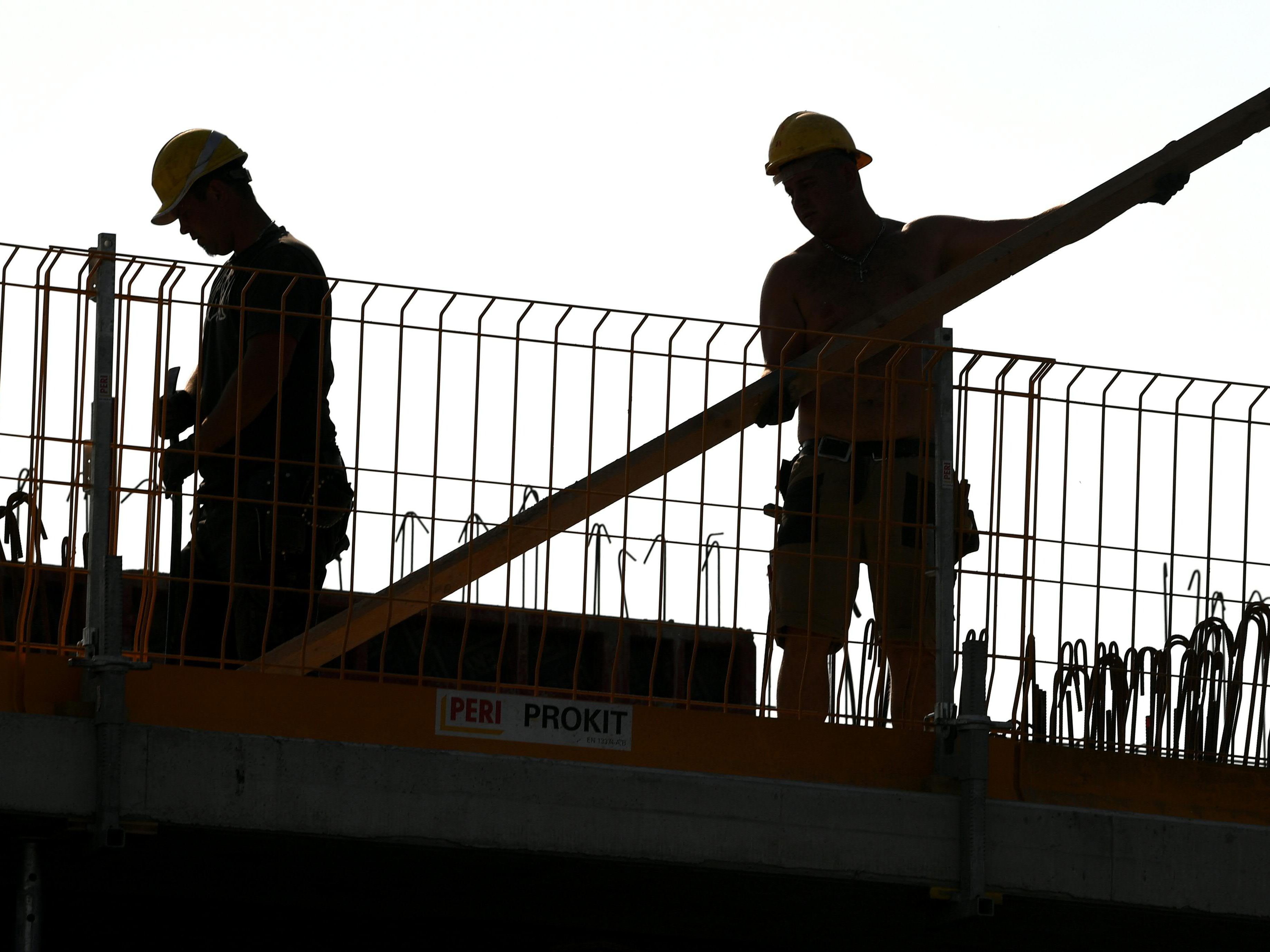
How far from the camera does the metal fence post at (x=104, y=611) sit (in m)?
5.14

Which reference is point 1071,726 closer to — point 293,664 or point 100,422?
point 293,664

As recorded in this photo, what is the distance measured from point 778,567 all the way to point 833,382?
0.64 m

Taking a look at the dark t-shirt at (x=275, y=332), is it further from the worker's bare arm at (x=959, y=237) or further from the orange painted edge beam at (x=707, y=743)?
the worker's bare arm at (x=959, y=237)

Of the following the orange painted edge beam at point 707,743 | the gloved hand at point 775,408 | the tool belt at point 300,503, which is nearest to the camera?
the orange painted edge beam at point 707,743

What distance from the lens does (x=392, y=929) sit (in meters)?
6.66

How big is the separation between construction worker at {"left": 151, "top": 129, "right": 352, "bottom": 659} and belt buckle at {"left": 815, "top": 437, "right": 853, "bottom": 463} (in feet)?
4.72

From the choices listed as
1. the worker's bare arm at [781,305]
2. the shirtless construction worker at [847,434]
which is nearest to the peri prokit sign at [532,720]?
the shirtless construction worker at [847,434]

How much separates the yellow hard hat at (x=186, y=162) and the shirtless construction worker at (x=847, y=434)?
1790mm

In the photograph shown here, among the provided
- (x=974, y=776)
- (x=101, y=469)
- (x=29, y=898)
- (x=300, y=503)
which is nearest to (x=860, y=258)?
(x=974, y=776)

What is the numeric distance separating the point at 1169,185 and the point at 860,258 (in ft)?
3.38

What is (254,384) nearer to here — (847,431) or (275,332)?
(275,332)

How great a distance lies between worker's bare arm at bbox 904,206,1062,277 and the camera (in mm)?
6930

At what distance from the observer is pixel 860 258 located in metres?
6.96

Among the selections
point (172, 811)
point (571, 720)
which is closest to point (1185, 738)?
point (571, 720)
